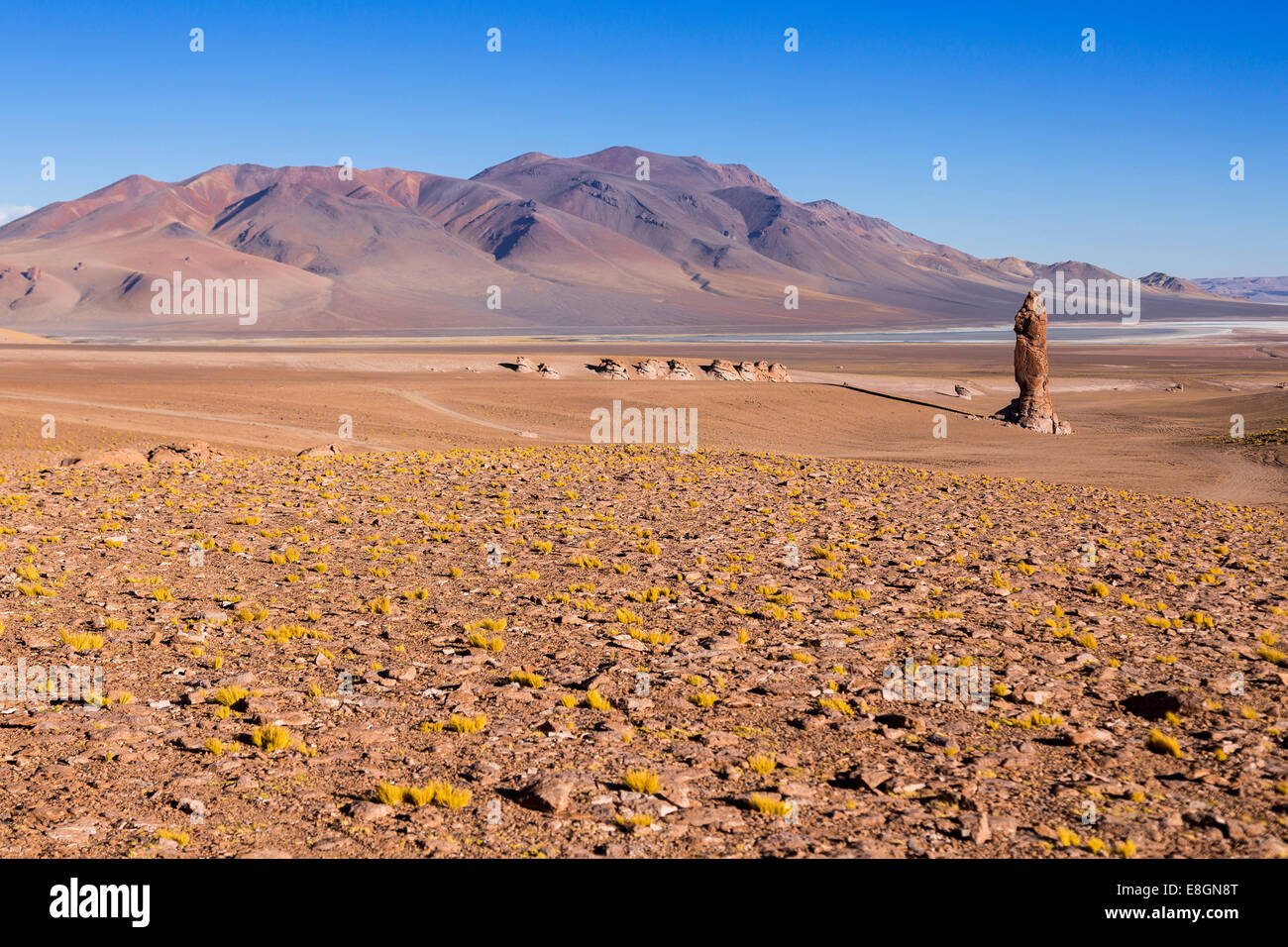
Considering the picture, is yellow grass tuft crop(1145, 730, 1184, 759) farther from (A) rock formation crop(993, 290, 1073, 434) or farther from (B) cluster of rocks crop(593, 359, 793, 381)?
(B) cluster of rocks crop(593, 359, 793, 381)

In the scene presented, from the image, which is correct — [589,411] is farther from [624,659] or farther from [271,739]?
[271,739]

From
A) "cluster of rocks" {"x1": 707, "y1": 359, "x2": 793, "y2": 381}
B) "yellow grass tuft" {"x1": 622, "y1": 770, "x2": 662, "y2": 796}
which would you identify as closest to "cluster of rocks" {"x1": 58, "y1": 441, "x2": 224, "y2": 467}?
"yellow grass tuft" {"x1": 622, "y1": 770, "x2": 662, "y2": 796}

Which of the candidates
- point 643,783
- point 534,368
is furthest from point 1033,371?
point 643,783

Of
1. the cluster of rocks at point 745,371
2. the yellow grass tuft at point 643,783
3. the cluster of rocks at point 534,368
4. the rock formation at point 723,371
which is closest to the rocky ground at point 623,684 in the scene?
the yellow grass tuft at point 643,783

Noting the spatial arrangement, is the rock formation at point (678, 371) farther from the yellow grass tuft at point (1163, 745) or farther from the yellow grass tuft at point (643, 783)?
the yellow grass tuft at point (643, 783)

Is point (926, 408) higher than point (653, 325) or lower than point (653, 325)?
lower
